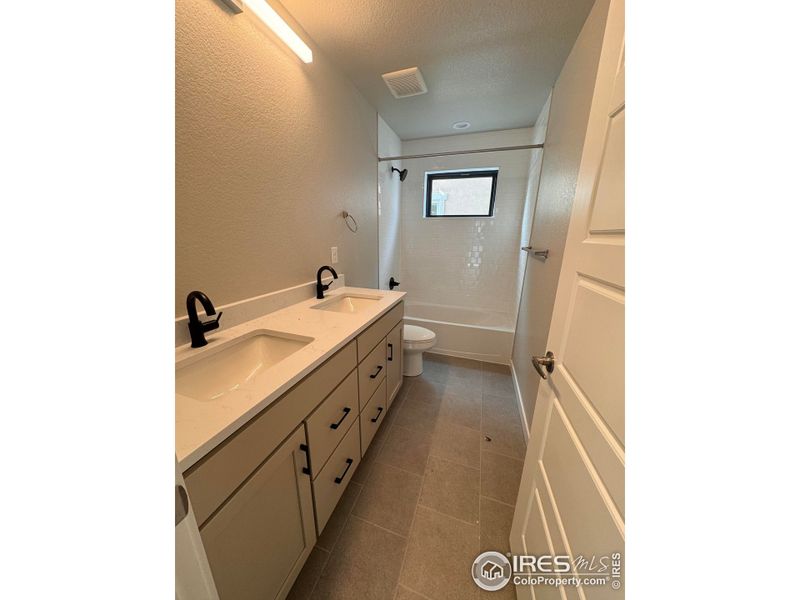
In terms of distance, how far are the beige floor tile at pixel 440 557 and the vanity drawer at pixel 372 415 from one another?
0.40m

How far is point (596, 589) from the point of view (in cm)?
51

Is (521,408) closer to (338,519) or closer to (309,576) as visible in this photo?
(338,519)

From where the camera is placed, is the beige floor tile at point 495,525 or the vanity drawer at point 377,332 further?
the vanity drawer at point 377,332

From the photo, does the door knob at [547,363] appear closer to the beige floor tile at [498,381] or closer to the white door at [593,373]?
the white door at [593,373]

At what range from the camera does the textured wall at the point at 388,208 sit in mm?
2447

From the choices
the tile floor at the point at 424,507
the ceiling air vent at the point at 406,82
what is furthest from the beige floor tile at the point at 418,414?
the ceiling air vent at the point at 406,82

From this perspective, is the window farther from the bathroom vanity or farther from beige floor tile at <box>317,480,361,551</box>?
beige floor tile at <box>317,480,361,551</box>

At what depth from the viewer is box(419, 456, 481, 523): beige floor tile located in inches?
49.1

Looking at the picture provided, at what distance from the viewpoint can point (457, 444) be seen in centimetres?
163

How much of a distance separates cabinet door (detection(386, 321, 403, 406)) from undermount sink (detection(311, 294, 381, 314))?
0.24m
